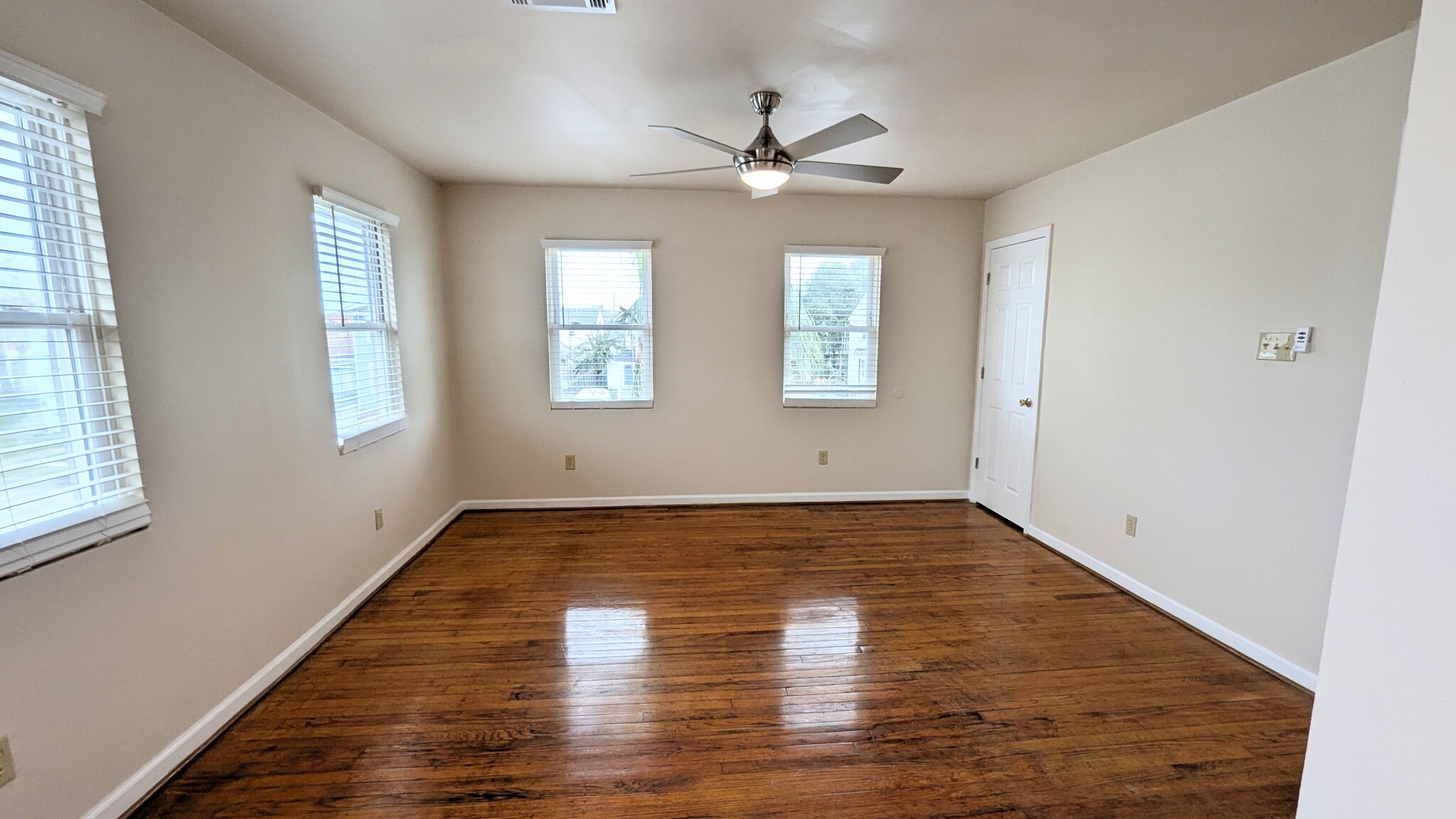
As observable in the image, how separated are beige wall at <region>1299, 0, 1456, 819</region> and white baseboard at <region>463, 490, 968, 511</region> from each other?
143 inches

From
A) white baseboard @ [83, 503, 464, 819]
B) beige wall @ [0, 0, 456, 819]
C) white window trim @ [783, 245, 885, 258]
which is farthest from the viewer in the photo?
white window trim @ [783, 245, 885, 258]

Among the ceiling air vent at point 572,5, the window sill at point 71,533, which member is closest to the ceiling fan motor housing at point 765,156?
the ceiling air vent at point 572,5

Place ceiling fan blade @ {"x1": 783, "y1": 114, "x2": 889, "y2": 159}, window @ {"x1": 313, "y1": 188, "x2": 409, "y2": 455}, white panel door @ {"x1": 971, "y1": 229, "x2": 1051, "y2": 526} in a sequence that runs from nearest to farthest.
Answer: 1. ceiling fan blade @ {"x1": 783, "y1": 114, "x2": 889, "y2": 159}
2. window @ {"x1": 313, "y1": 188, "x2": 409, "y2": 455}
3. white panel door @ {"x1": 971, "y1": 229, "x2": 1051, "y2": 526}

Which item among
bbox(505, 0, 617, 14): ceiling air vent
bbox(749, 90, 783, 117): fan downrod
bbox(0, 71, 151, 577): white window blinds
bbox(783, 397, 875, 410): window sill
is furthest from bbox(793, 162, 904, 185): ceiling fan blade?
Answer: bbox(0, 71, 151, 577): white window blinds

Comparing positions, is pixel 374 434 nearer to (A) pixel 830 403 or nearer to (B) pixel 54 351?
(B) pixel 54 351

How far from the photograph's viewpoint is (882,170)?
7.84 feet

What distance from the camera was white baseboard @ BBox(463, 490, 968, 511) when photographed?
426cm

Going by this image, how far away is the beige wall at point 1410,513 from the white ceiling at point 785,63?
1336 millimetres

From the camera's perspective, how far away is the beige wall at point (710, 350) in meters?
Result: 3.98

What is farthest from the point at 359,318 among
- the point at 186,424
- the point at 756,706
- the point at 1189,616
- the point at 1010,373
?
the point at 1189,616

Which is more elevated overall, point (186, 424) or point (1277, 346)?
point (1277, 346)

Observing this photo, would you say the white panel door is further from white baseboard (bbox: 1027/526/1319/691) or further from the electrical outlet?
the electrical outlet

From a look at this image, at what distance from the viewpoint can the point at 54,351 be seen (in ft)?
4.67

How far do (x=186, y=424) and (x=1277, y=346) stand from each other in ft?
13.7
